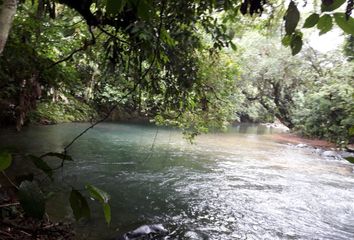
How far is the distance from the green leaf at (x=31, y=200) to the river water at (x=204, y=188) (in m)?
2.61

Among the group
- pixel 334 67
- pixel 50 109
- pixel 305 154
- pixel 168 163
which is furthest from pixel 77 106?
pixel 334 67

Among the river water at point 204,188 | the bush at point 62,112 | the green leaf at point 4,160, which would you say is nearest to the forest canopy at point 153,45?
the green leaf at point 4,160

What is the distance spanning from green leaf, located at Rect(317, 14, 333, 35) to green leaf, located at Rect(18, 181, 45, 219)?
0.88 m

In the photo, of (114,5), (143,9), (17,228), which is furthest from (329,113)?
(114,5)

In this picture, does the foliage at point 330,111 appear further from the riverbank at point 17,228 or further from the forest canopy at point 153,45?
the riverbank at point 17,228

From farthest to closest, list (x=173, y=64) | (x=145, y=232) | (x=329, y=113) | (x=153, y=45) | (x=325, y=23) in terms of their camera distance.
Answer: (x=329, y=113) < (x=173, y=64) < (x=145, y=232) < (x=153, y=45) < (x=325, y=23)

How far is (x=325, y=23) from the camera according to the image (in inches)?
36.0

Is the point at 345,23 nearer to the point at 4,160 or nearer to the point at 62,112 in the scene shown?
the point at 4,160

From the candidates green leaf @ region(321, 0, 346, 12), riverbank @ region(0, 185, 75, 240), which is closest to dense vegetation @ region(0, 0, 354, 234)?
green leaf @ region(321, 0, 346, 12)

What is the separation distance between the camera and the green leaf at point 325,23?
901 millimetres

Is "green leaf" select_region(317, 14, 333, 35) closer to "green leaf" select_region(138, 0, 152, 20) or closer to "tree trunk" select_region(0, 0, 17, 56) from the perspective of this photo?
"green leaf" select_region(138, 0, 152, 20)

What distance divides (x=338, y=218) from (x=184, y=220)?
267 cm

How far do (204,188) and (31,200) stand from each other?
6.32 meters

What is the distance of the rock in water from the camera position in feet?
14.1
